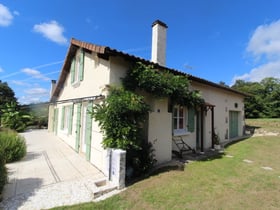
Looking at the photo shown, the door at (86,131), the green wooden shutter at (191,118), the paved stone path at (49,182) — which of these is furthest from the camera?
the green wooden shutter at (191,118)

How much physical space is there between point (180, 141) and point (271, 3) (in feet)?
30.6

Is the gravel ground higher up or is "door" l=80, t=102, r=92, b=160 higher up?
"door" l=80, t=102, r=92, b=160

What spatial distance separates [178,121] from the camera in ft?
28.3

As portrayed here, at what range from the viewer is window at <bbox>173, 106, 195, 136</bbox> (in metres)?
8.48

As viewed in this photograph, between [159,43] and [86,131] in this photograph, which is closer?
[86,131]

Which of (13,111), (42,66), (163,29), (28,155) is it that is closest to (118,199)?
(28,155)

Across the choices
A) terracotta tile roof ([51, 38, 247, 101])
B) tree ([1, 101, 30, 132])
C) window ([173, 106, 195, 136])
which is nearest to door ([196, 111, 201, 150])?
window ([173, 106, 195, 136])

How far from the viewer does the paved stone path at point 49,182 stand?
3893 millimetres

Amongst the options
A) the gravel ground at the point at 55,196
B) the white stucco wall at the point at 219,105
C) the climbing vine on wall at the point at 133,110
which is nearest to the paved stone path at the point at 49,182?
the gravel ground at the point at 55,196

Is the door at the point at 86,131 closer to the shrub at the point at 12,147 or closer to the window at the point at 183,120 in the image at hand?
the shrub at the point at 12,147

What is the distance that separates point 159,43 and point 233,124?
9308mm

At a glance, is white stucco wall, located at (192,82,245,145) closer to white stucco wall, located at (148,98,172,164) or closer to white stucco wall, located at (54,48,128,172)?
white stucco wall, located at (148,98,172,164)

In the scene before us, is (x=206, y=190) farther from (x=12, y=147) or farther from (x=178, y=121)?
(x=12, y=147)

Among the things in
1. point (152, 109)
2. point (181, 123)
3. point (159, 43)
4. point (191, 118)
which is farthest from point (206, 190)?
point (159, 43)
